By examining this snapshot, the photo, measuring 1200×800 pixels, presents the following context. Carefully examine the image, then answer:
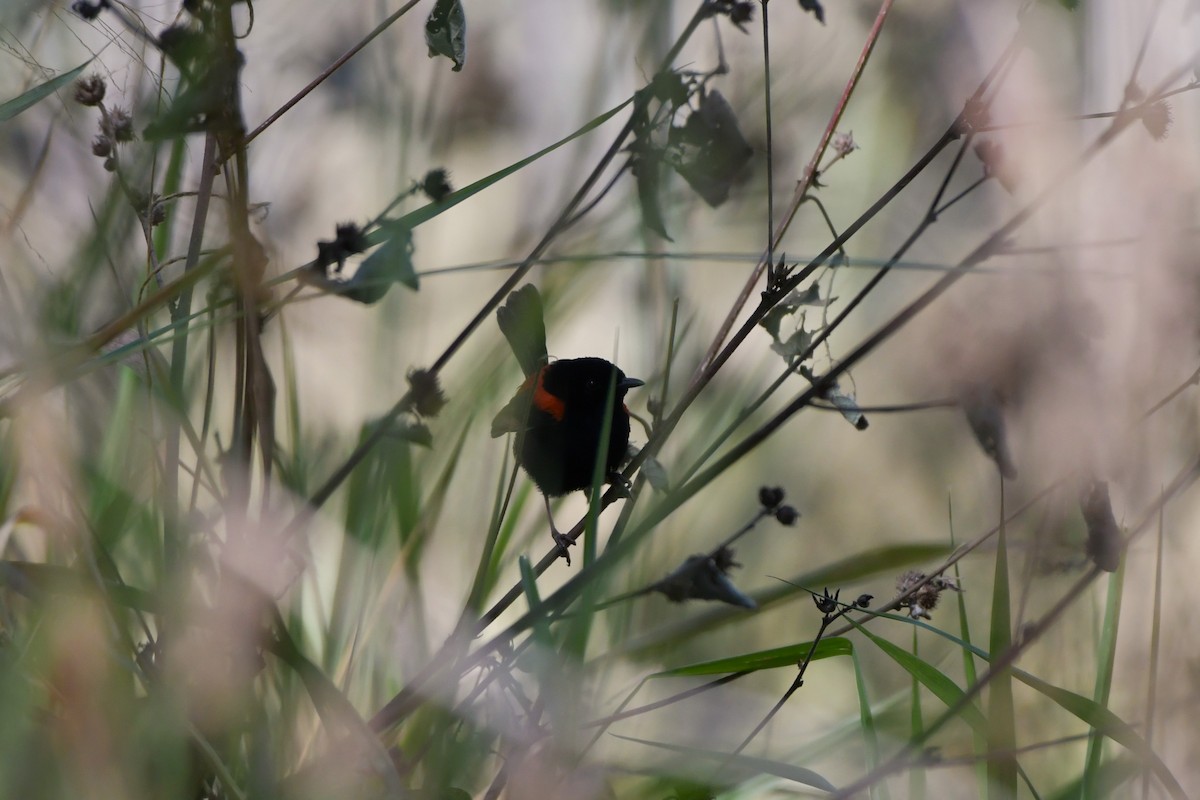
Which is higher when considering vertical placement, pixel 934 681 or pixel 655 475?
pixel 655 475

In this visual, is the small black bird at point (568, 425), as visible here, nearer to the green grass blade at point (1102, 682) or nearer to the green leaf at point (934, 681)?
the green leaf at point (934, 681)

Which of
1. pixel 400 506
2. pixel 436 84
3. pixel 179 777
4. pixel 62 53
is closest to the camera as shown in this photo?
pixel 179 777

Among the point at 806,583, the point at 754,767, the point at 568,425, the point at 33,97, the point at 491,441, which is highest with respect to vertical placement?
the point at 568,425

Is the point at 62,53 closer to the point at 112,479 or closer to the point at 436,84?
the point at 436,84

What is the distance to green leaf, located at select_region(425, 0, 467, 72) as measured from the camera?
1054 millimetres

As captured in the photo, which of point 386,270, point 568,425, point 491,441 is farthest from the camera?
point 568,425

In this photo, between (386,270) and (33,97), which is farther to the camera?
(33,97)

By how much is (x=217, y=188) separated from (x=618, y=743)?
1169 millimetres

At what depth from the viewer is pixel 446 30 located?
106 centimetres

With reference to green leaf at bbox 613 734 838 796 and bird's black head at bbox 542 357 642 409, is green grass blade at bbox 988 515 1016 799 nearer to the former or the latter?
green leaf at bbox 613 734 838 796

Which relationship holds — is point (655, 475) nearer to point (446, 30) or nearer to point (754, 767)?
point (754, 767)

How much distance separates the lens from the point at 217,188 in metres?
1.81

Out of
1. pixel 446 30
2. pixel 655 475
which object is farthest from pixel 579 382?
pixel 446 30

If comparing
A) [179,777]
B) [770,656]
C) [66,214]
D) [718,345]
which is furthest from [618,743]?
[66,214]
